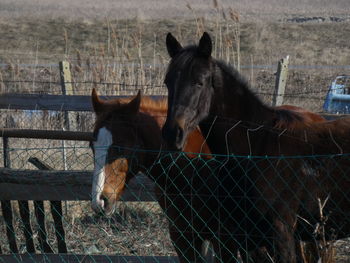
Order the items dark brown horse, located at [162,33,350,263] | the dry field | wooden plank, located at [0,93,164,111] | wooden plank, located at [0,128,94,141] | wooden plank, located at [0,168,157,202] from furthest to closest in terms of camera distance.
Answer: wooden plank, located at [0,93,164,111], the dry field, wooden plank, located at [0,128,94,141], wooden plank, located at [0,168,157,202], dark brown horse, located at [162,33,350,263]

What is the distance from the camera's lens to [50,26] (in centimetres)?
3238

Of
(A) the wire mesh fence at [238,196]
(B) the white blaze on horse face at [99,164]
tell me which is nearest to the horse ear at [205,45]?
(A) the wire mesh fence at [238,196]

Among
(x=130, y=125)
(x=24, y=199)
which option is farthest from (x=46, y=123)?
(x=130, y=125)

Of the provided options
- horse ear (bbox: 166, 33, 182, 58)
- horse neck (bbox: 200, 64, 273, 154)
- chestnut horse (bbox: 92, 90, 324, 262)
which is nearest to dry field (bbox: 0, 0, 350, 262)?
chestnut horse (bbox: 92, 90, 324, 262)

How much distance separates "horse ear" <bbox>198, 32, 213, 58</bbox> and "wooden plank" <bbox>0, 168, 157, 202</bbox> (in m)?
1.35

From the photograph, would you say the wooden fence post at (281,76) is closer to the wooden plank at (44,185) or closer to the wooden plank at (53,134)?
the wooden plank at (53,134)

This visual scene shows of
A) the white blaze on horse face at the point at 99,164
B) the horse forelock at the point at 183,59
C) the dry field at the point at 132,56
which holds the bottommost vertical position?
the dry field at the point at 132,56

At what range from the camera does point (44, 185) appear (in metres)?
4.93

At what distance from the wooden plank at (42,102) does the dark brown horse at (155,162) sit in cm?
259

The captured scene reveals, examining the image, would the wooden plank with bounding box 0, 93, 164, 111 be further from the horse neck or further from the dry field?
the horse neck

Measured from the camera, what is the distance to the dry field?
709 cm

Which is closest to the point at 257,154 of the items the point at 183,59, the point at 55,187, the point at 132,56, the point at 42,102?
the point at 183,59

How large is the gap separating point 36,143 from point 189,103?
559 cm

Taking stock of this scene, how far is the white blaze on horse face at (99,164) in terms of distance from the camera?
412 cm
